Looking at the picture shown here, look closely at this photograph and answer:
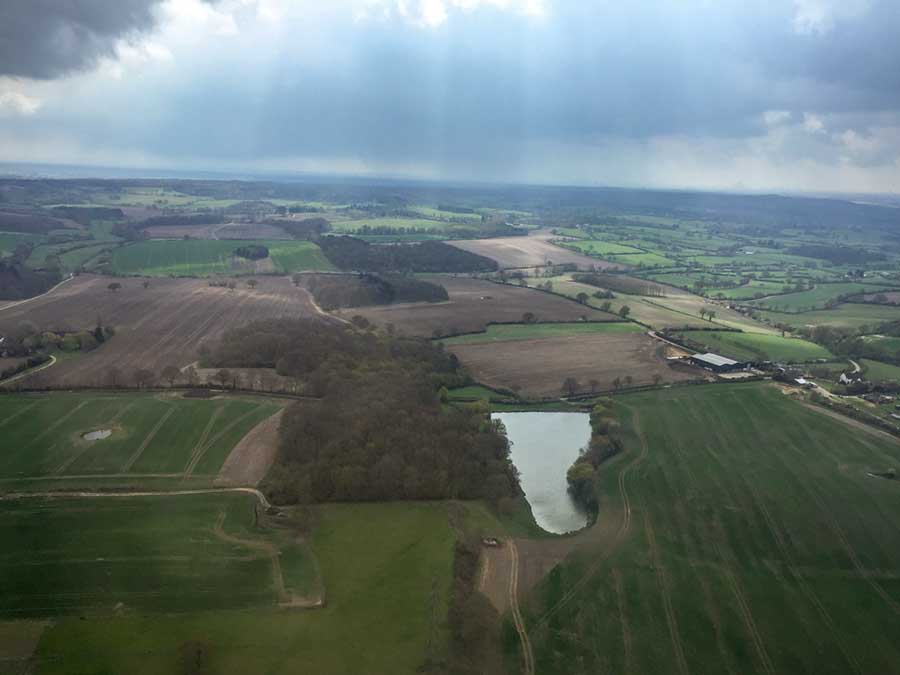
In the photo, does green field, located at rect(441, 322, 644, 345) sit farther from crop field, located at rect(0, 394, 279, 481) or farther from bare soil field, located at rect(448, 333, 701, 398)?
crop field, located at rect(0, 394, 279, 481)

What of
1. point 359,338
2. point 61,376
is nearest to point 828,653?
point 359,338

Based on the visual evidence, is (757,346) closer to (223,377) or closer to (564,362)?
(564,362)

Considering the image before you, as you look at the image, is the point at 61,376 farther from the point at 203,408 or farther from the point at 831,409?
the point at 831,409

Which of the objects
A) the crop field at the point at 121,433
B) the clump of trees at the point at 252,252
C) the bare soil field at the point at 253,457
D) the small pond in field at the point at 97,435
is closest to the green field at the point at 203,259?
the clump of trees at the point at 252,252

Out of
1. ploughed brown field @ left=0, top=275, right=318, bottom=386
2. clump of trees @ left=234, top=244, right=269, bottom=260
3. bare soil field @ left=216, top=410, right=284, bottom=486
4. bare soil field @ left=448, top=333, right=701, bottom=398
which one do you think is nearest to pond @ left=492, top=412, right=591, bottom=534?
bare soil field @ left=448, top=333, right=701, bottom=398

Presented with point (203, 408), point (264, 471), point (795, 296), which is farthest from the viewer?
point (795, 296)

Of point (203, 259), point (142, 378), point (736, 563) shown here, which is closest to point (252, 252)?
point (203, 259)
